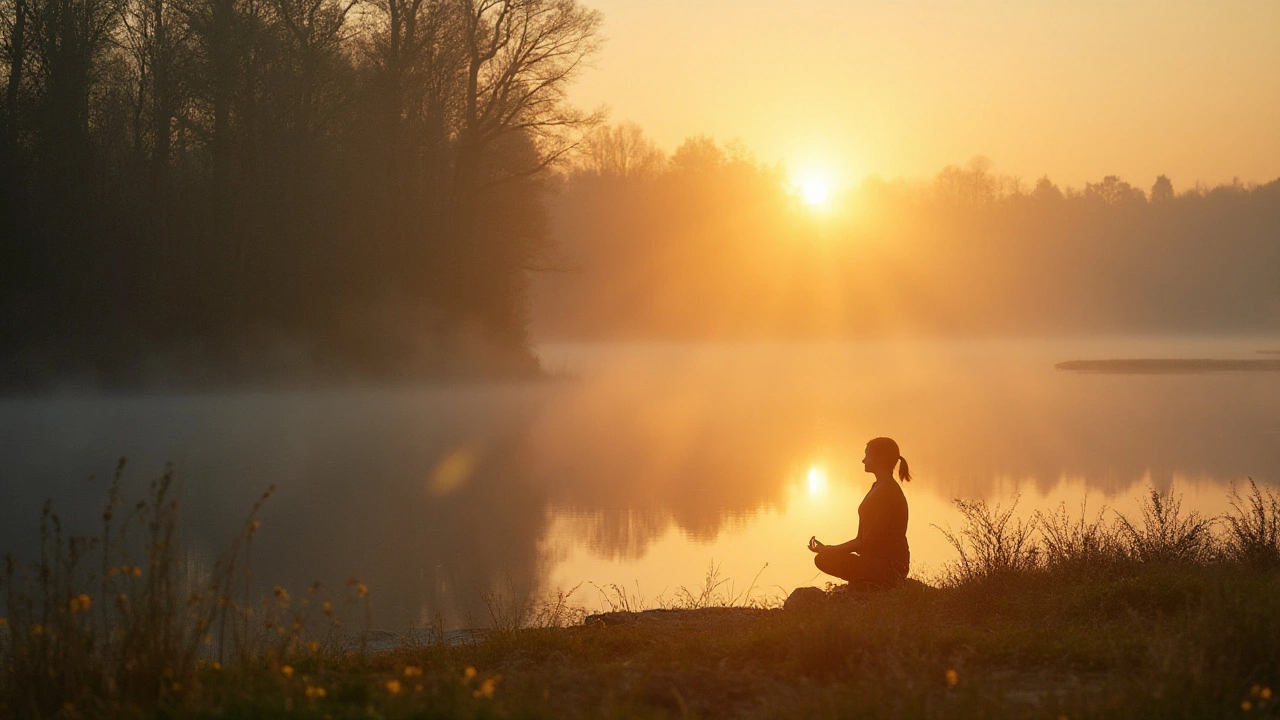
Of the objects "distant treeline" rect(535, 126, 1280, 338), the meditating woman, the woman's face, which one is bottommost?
the meditating woman

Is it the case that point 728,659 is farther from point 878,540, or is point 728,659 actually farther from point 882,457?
point 882,457

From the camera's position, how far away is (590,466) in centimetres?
2148

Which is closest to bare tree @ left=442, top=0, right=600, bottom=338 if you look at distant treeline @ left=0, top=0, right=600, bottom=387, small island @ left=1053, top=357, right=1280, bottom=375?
distant treeline @ left=0, top=0, right=600, bottom=387

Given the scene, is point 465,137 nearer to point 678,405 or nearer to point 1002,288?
point 678,405

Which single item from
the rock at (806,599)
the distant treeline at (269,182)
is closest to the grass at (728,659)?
the rock at (806,599)

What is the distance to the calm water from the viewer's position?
519 inches

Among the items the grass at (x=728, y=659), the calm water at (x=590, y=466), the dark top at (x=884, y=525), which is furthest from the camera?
the calm water at (x=590, y=466)

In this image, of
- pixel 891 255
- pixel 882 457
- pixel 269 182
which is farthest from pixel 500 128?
pixel 891 255

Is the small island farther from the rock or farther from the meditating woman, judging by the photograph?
the rock

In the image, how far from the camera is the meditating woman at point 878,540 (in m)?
8.41

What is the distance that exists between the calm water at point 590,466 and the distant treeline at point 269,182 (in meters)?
1.79

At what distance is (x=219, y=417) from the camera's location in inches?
1095

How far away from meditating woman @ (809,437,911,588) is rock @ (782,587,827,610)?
0.74ft

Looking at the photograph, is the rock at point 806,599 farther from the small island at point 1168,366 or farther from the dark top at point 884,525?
the small island at point 1168,366
